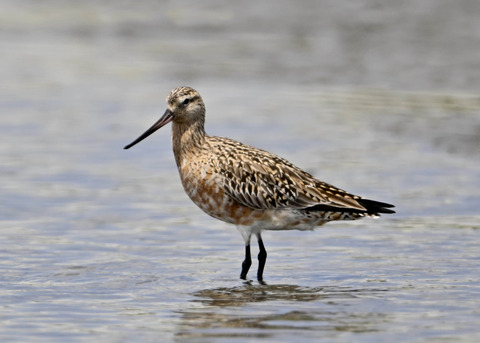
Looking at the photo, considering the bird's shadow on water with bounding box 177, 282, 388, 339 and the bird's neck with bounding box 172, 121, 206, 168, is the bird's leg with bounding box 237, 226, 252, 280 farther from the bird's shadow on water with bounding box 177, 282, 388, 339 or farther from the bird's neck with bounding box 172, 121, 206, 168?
the bird's neck with bounding box 172, 121, 206, 168

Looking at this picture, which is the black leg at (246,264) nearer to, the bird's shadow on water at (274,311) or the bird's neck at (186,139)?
the bird's shadow on water at (274,311)

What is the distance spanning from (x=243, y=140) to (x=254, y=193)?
169 inches

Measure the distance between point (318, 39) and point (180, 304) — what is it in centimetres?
1094

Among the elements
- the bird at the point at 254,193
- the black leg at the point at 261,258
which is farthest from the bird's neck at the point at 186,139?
the black leg at the point at 261,258

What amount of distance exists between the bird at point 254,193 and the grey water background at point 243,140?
366 millimetres

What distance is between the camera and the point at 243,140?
1377cm

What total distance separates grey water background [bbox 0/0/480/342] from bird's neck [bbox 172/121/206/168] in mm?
817

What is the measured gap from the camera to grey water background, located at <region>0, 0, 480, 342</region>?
8078mm

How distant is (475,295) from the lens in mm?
8375

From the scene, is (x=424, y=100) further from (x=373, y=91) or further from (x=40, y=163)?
(x=40, y=163)

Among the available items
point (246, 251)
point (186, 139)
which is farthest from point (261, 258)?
point (186, 139)

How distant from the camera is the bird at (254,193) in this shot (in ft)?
31.1

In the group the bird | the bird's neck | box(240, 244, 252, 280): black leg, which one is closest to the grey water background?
box(240, 244, 252, 280): black leg

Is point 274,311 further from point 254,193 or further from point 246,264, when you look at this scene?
point 254,193
